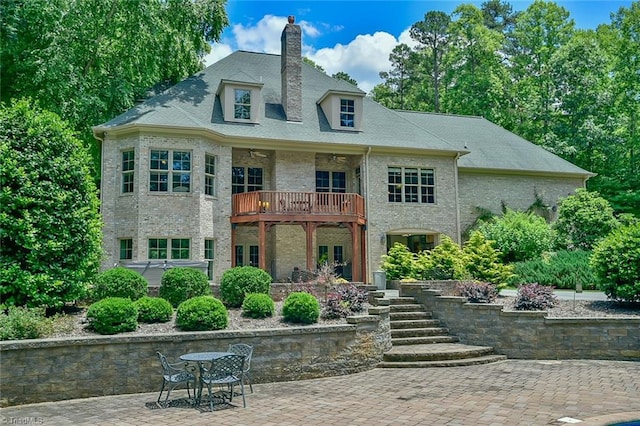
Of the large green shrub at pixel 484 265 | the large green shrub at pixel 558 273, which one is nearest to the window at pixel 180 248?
the large green shrub at pixel 484 265

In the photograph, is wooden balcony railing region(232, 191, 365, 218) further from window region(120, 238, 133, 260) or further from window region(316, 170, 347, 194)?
window region(120, 238, 133, 260)

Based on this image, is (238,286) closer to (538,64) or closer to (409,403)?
(409,403)

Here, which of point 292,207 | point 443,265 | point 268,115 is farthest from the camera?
point 268,115

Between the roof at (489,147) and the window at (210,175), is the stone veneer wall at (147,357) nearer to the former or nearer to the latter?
the window at (210,175)

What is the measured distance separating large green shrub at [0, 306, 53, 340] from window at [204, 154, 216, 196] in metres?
10.0

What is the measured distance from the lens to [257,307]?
37.2 ft

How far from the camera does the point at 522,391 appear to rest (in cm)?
878

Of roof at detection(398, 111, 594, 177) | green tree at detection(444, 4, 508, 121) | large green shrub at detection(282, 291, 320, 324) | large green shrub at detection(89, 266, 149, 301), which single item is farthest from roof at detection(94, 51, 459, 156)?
green tree at detection(444, 4, 508, 121)

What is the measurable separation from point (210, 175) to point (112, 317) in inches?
391

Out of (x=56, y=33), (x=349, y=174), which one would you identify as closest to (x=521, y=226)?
(x=349, y=174)

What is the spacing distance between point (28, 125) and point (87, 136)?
1090 centimetres

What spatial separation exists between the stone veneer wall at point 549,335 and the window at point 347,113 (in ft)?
36.7

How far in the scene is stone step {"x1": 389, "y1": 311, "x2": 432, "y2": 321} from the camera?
13.5m

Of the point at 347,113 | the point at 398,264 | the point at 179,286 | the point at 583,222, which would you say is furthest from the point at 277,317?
the point at 583,222
